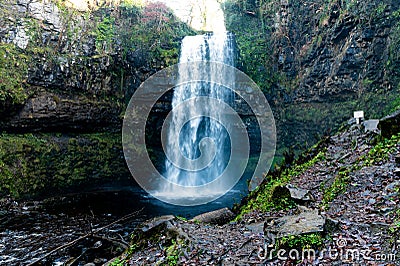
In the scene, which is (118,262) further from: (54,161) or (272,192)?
(54,161)

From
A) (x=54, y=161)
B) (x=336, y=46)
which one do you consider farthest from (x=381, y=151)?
(x=54, y=161)

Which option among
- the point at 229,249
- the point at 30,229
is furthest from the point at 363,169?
the point at 30,229

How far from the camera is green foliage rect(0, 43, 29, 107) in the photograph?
36.5ft

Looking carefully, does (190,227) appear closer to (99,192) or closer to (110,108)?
(99,192)

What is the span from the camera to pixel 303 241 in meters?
2.65

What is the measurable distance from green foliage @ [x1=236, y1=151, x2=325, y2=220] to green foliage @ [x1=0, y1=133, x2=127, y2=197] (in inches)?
355

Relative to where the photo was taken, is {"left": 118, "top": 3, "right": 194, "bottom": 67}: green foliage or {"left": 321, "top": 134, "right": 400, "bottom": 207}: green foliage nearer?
{"left": 321, "top": 134, "right": 400, "bottom": 207}: green foliage

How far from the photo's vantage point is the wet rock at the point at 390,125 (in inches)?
200

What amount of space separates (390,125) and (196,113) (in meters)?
10.1

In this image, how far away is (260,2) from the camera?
15.9m

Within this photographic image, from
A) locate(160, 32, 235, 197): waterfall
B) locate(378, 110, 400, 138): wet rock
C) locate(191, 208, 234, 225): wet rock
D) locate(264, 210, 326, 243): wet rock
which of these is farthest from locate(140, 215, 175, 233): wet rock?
locate(160, 32, 235, 197): waterfall

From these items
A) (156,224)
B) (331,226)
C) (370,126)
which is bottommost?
(156,224)

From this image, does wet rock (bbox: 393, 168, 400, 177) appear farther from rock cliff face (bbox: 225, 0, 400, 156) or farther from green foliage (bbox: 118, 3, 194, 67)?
green foliage (bbox: 118, 3, 194, 67)

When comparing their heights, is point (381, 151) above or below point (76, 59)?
below
